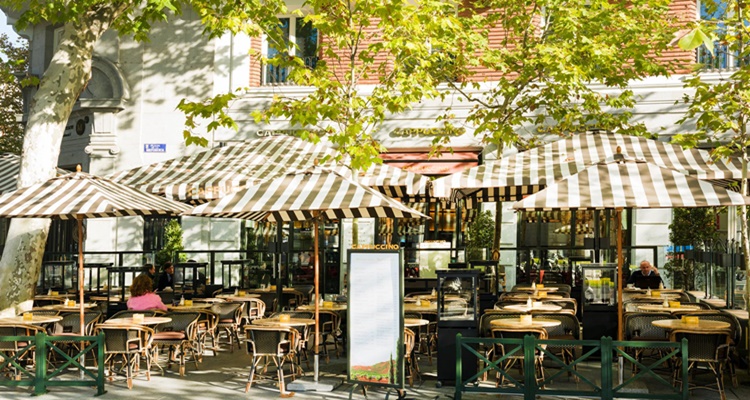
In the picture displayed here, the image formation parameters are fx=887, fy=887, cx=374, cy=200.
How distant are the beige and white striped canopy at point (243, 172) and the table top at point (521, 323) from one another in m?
3.69

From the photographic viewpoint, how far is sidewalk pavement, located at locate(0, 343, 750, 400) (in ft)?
34.7

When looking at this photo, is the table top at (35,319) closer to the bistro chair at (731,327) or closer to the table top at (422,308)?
the table top at (422,308)

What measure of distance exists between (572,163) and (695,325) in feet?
11.8

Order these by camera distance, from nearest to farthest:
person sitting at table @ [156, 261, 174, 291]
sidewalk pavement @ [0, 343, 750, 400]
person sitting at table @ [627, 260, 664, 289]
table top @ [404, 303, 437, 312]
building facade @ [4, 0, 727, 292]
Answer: sidewalk pavement @ [0, 343, 750, 400] < table top @ [404, 303, 437, 312] < person sitting at table @ [627, 260, 664, 289] < person sitting at table @ [156, 261, 174, 291] < building facade @ [4, 0, 727, 292]

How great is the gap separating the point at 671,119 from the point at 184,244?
13296 mm

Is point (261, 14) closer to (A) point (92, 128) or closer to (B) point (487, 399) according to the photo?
(B) point (487, 399)

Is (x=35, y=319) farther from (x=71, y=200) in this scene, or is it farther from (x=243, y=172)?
(x=243, y=172)

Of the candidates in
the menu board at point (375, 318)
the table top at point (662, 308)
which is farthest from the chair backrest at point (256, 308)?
the table top at point (662, 308)

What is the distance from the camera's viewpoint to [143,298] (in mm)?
13180

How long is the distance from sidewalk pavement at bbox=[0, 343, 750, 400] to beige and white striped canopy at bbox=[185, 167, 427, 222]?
2.15 meters

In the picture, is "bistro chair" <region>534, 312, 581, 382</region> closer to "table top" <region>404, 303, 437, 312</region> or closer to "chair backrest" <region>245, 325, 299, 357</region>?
"table top" <region>404, 303, 437, 312</region>

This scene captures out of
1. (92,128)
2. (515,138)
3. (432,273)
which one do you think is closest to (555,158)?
(515,138)

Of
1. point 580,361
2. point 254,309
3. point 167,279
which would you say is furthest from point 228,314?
point 580,361

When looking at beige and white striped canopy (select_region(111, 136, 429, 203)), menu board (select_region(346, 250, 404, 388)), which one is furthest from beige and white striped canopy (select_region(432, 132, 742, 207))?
menu board (select_region(346, 250, 404, 388))
